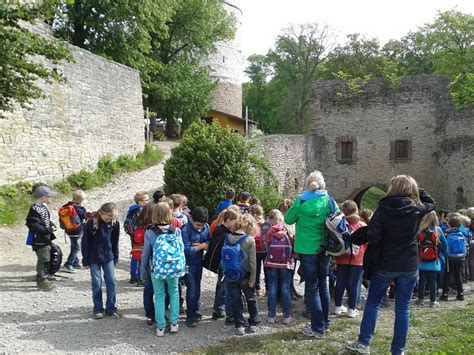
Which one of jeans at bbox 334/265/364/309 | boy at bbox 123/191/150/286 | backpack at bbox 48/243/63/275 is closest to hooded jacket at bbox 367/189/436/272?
jeans at bbox 334/265/364/309

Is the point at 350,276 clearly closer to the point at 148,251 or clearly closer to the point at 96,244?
the point at 148,251

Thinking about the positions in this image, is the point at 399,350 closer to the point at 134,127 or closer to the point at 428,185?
the point at 134,127

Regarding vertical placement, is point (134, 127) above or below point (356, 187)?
above

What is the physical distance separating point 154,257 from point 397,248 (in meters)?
2.72

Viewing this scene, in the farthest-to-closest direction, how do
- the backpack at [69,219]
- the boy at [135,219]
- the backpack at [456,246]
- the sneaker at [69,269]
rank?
the sneaker at [69,269] < the backpack at [69,219] < the backpack at [456,246] < the boy at [135,219]

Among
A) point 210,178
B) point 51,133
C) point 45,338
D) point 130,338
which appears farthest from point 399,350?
point 51,133

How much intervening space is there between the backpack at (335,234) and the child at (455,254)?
3.18 metres

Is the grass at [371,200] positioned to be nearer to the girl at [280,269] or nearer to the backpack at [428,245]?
the backpack at [428,245]

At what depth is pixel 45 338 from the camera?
5215 mm

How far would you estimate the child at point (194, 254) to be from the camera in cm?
584

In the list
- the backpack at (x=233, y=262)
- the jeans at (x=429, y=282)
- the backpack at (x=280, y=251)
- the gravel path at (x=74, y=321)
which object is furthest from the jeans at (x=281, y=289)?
the jeans at (x=429, y=282)

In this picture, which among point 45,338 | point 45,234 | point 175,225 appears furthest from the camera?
point 45,234

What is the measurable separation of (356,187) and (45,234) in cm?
1979

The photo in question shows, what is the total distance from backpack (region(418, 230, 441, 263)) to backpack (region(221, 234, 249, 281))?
10.1 ft
